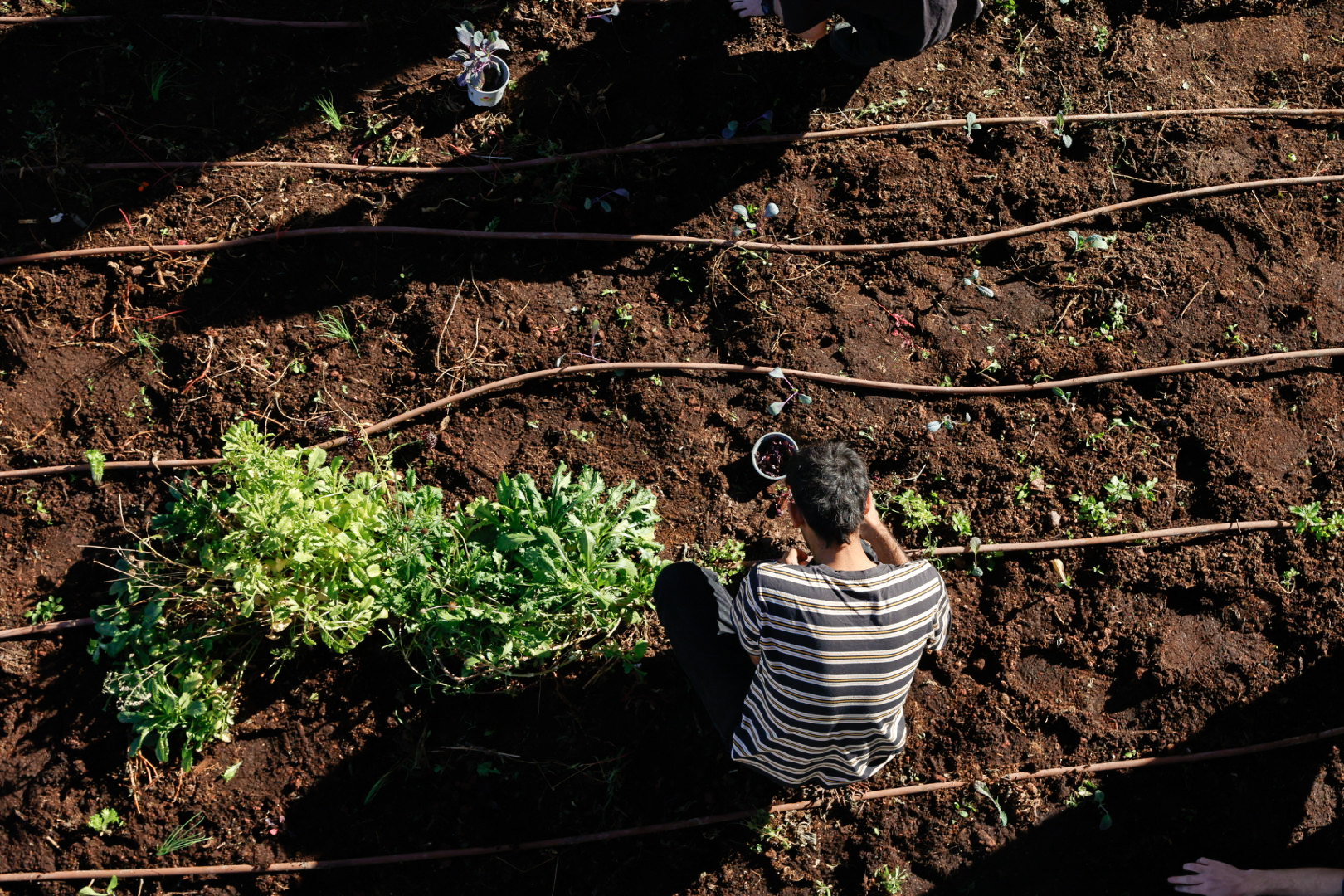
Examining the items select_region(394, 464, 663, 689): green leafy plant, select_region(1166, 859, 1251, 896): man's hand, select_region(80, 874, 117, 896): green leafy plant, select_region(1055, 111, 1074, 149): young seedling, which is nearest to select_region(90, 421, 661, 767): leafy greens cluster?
select_region(394, 464, 663, 689): green leafy plant

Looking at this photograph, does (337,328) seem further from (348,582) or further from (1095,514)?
(1095,514)

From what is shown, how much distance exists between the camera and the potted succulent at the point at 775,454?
3.23 m

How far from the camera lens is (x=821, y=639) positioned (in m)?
2.23

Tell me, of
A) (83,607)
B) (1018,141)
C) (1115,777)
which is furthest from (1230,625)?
(83,607)

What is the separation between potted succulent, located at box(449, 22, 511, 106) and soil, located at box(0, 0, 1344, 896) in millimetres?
98

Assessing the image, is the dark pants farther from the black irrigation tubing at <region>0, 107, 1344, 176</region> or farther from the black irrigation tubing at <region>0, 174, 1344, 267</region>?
the black irrigation tubing at <region>0, 174, 1344, 267</region>

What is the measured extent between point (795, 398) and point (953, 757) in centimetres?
142

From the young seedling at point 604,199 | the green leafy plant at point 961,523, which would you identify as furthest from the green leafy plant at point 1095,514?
the young seedling at point 604,199

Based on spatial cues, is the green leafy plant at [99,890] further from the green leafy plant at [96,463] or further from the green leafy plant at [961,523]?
the green leafy plant at [961,523]

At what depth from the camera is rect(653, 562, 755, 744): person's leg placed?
8.67 ft

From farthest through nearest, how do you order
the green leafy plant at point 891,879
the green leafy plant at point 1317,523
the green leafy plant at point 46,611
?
1. the green leafy plant at point 1317,523
2. the green leafy plant at point 46,611
3. the green leafy plant at point 891,879

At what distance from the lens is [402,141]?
11.3ft

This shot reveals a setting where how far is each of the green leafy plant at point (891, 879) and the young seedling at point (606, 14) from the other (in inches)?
135

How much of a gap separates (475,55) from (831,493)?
2212 millimetres
